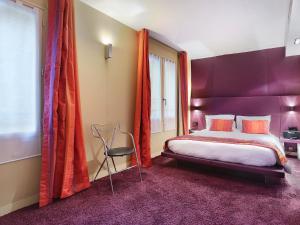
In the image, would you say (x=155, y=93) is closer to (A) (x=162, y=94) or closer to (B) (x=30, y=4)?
(A) (x=162, y=94)

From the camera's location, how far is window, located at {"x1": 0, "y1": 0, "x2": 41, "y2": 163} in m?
1.84

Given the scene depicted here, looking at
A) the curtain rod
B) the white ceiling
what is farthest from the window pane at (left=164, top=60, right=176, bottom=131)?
the curtain rod

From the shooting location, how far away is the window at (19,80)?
6.05 feet

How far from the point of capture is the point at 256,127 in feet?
12.3

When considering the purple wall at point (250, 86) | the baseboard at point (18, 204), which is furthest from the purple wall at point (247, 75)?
the baseboard at point (18, 204)

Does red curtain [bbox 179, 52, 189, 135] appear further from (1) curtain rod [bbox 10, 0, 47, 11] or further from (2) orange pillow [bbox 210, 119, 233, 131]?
(1) curtain rod [bbox 10, 0, 47, 11]

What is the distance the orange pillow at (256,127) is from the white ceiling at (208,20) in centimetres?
158

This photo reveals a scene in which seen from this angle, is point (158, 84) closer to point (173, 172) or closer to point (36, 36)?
point (173, 172)

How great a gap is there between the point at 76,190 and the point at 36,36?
1.80 m

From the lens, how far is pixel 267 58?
4.25 meters

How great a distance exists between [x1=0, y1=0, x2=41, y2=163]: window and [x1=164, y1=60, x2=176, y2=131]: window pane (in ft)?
8.98

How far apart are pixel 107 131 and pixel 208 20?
2.30 meters

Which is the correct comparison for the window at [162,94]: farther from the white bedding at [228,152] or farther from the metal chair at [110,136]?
the metal chair at [110,136]

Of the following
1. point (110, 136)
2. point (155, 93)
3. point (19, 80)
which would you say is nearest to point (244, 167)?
point (110, 136)
